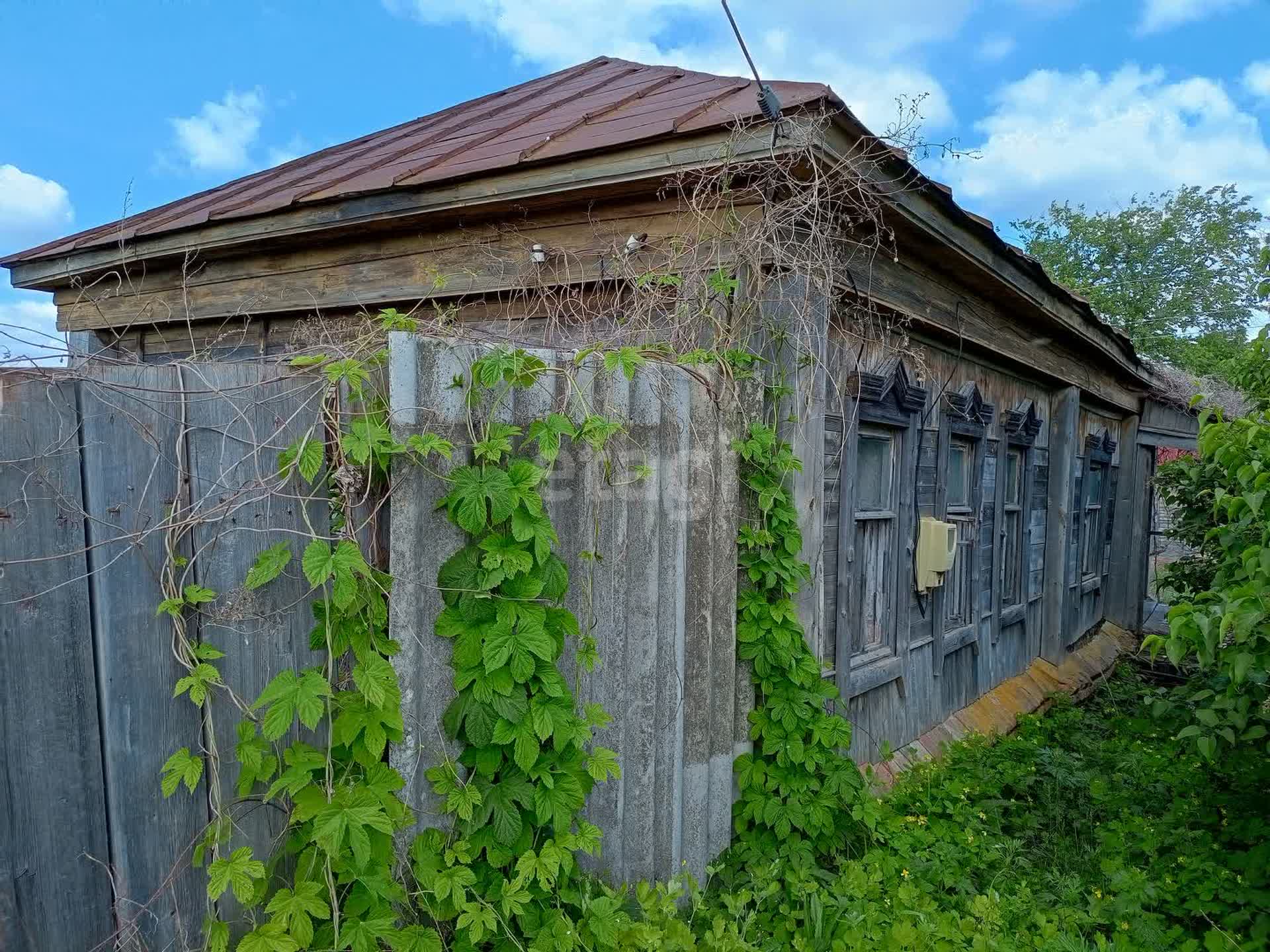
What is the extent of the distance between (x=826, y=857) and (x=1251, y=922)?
1.64 metres

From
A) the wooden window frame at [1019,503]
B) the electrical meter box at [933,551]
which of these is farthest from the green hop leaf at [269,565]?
the wooden window frame at [1019,503]

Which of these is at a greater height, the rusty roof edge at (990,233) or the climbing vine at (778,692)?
Answer: the rusty roof edge at (990,233)

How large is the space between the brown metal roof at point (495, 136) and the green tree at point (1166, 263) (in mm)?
24587

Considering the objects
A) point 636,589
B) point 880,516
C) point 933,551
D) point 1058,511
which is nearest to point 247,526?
point 636,589

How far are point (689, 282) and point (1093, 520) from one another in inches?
328

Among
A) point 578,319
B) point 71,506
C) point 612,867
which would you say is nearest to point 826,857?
point 612,867

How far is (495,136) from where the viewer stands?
163 inches

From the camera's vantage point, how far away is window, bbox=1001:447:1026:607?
639cm

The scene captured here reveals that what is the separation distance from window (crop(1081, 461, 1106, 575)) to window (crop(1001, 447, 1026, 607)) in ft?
8.01

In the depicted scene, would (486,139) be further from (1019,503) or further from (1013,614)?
(1013,614)

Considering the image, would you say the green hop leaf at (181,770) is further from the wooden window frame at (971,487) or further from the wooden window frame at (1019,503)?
the wooden window frame at (1019,503)

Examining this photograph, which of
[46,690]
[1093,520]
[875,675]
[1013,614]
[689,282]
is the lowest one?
[1013,614]

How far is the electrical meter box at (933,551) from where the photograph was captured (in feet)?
15.4

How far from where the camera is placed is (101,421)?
1757 mm
